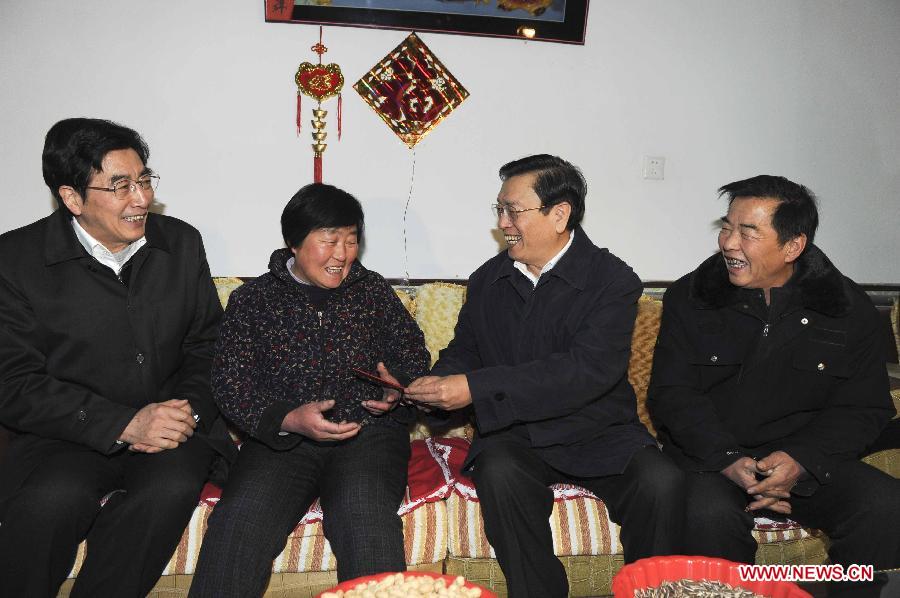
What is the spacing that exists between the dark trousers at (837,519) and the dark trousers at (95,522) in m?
1.37

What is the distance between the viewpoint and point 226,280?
2.70m

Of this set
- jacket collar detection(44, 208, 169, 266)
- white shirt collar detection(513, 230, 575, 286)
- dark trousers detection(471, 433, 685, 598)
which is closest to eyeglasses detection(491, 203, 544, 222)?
white shirt collar detection(513, 230, 575, 286)

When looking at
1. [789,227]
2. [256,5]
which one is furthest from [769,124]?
[256,5]

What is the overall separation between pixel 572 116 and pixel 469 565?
6.11 feet

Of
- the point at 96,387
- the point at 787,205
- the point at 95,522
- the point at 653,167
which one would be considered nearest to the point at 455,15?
the point at 653,167

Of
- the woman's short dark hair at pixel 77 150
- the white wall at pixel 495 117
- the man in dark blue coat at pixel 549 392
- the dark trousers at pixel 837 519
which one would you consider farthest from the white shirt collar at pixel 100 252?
the dark trousers at pixel 837 519

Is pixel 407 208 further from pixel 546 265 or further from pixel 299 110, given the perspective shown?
pixel 546 265

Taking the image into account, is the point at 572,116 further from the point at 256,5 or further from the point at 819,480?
the point at 819,480

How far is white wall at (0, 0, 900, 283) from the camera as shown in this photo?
2828 mm

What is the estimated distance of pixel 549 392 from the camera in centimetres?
209

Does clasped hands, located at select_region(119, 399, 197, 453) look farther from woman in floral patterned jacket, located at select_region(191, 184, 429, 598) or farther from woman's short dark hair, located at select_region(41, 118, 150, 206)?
woman's short dark hair, located at select_region(41, 118, 150, 206)

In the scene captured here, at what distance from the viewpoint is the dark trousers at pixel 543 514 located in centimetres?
197

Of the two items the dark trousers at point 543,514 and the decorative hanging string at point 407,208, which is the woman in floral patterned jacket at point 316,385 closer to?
the dark trousers at point 543,514

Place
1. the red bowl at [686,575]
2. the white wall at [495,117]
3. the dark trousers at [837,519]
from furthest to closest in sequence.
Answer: the white wall at [495,117] → the dark trousers at [837,519] → the red bowl at [686,575]
